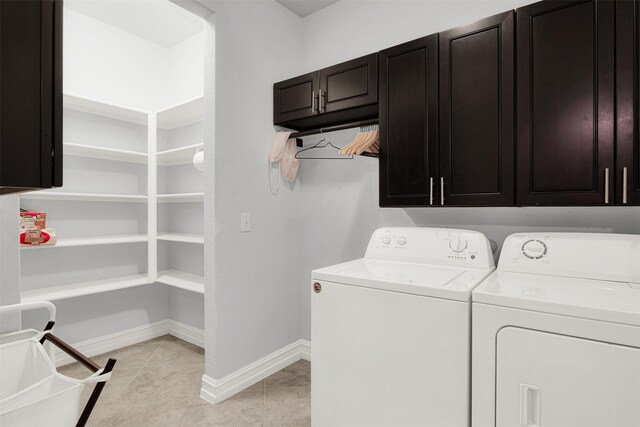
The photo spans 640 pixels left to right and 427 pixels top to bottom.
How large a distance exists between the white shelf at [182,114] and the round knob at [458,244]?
1981 mm

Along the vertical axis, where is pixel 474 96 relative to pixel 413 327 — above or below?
above

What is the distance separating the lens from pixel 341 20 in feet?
8.50

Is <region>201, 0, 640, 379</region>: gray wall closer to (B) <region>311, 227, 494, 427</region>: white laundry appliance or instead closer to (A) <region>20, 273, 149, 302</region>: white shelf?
(B) <region>311, 227, 494, 427</region>: white laundry appliance

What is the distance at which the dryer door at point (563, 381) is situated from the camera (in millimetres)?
1078

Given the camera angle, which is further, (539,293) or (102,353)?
(102,353)

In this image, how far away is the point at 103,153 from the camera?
2762 mm

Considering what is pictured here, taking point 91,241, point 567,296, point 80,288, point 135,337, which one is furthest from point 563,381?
point 135,337

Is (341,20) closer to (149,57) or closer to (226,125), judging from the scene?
(226,125)

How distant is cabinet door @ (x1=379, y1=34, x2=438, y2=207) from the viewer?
183 cm

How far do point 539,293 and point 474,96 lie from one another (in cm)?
97

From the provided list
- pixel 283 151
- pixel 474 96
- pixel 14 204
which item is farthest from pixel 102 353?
pixel 474 96

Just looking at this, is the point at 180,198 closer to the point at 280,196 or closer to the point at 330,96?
the point at 280,196

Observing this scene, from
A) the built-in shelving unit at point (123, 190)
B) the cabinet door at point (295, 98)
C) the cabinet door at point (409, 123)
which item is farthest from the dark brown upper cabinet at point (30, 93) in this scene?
the built-in shelving unit at point (123, 190)

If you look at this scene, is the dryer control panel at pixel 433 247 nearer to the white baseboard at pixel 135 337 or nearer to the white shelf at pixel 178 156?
the white shelf at pixel 178 156
